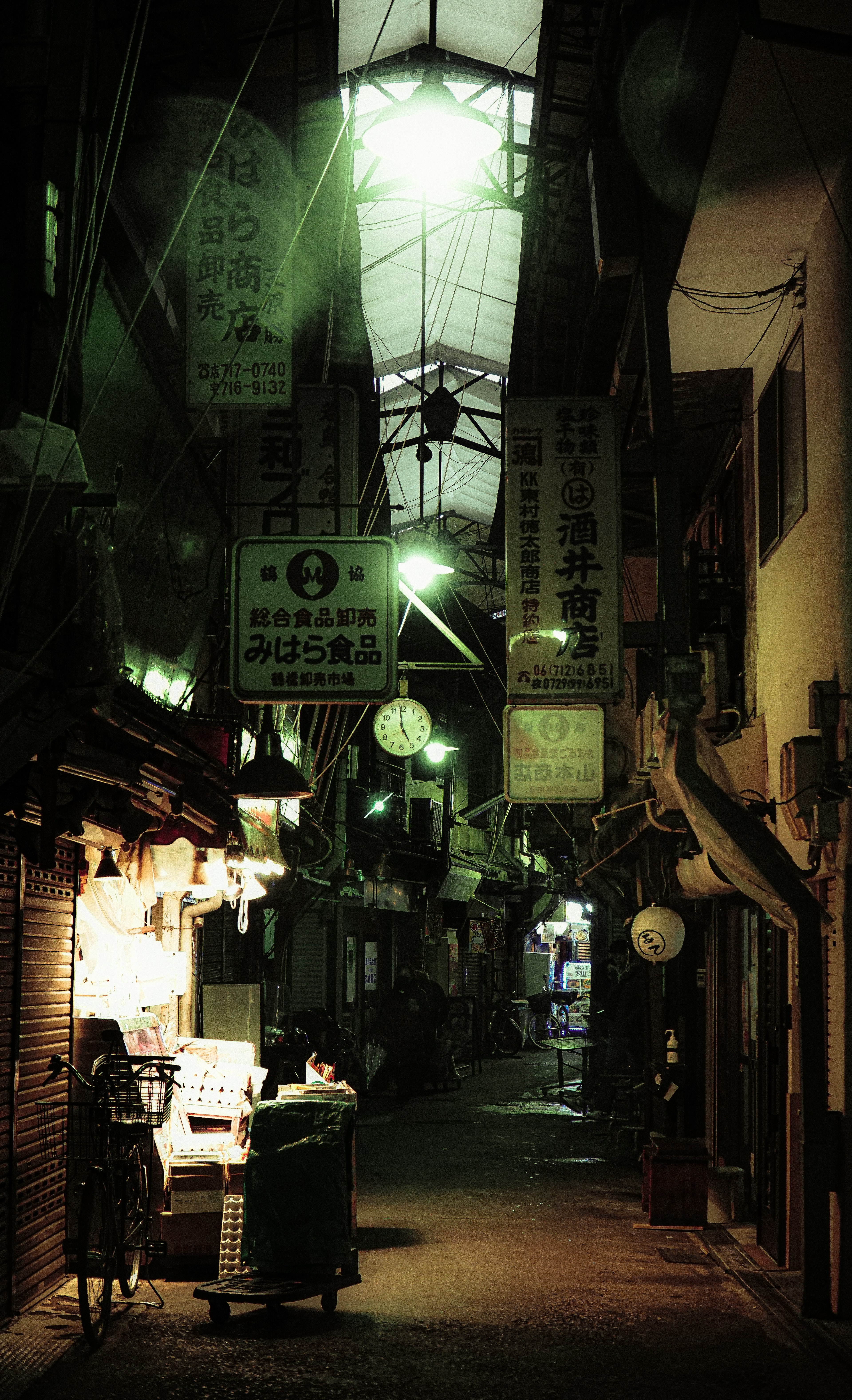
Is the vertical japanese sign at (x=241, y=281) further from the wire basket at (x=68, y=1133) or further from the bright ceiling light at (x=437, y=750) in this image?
the bright ceiling light at (x=437, y=750)

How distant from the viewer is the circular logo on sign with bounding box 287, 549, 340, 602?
33.9ft

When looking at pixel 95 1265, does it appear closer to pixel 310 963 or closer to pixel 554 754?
pixel 554 754

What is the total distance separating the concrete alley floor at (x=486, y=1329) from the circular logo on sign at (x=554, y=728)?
5590 mm

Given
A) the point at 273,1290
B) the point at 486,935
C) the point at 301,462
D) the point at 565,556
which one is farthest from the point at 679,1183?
the point at 486,935

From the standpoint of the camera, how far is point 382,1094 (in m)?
28.3

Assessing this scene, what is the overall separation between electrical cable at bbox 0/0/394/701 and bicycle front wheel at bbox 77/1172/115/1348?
4149 millimetres

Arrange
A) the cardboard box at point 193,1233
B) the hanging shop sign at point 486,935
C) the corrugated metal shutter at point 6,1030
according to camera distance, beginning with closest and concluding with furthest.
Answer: the corrugated metal shutter at point 6,1030, the cardboard box at point 193,1233, the hanging shop sign at point 486,935

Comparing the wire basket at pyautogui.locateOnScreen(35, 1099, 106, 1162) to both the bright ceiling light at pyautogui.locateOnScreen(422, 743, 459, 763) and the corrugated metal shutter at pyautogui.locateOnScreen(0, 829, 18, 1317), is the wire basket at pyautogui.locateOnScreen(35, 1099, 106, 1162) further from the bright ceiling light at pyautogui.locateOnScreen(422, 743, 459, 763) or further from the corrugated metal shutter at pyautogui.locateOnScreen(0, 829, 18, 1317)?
the bright ceiling light at pyautogui.locateOnScreen(422, 743, 459, 763)

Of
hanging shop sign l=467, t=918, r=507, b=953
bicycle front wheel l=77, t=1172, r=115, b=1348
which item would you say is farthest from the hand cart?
hanging shop sign l=467, t=918, r=507, b=953

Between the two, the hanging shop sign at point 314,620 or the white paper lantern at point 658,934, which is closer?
the hanging shop sign at point 314,620

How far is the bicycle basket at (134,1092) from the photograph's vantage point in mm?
9844

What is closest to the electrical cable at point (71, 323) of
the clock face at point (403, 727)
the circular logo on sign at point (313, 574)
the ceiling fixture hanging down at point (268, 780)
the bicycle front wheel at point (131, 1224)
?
→ the circular logo on sign at point (313, 574)

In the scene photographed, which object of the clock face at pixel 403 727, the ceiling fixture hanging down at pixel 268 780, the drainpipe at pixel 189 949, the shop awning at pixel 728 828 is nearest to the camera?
the shop awning at pixel 728 828

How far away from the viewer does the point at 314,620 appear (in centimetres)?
1027
